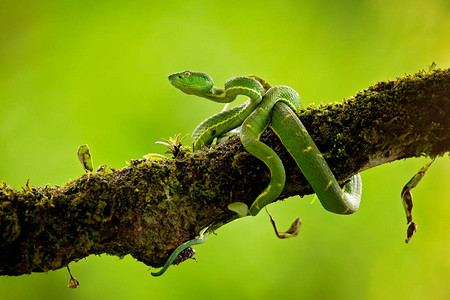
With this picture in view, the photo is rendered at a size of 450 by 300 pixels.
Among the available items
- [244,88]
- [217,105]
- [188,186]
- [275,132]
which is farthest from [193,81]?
[217,105]

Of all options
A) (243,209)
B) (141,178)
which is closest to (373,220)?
(243,209)

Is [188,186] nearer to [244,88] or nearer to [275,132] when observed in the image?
[275,132]

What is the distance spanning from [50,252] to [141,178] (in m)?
0.48

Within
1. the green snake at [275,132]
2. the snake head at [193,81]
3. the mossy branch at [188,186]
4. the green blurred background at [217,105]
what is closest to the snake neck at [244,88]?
the green snake at [275,132]

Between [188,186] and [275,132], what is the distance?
51cm

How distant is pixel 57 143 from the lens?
392cm

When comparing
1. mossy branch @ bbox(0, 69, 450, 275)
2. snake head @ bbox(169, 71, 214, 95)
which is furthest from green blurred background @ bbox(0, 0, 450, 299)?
mossy branch @ bbox(0, 69, 450, 275)

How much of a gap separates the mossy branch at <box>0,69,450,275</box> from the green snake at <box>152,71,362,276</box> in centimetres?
7

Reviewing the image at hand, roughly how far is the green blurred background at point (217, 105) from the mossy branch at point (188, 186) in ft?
6.91

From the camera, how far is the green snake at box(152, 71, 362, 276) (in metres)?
1.70

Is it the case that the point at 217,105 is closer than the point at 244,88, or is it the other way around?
the point at 244,88

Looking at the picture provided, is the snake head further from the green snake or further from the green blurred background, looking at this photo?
the green blurred background

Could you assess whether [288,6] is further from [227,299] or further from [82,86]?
[227,299]

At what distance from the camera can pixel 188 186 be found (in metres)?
1.70
